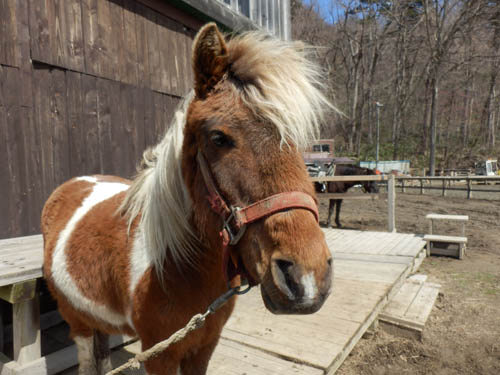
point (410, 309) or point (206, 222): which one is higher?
point (206, 222)

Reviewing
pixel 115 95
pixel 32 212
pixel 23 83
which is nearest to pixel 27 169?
pixel 32 212

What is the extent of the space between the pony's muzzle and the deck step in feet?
10.3

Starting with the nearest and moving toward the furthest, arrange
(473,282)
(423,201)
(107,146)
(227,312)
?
(227,312)
(107,146)
(473,282)
(423,201)

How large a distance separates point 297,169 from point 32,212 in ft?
9.96

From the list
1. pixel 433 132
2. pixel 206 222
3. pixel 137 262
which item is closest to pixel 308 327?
pixel 137 262

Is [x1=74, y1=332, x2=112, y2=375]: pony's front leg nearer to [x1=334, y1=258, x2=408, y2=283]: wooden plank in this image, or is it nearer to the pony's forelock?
the pony's forelock

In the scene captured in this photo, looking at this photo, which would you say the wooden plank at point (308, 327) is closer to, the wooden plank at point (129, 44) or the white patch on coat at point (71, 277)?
the white patch on coat at point (71, 277)

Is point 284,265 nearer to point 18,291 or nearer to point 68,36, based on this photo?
point 18,291

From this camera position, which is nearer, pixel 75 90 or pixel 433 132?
pixel 75 90

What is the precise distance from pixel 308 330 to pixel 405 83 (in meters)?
33.4

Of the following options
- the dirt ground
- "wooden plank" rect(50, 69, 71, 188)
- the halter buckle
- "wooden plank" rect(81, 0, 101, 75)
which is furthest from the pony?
the halter buckle

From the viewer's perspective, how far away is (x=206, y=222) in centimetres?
123

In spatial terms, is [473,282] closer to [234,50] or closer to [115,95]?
[234,50]

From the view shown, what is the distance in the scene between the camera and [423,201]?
1330cm
